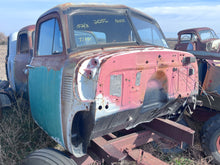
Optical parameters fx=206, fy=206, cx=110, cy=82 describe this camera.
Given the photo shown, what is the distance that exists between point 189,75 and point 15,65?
144 inches

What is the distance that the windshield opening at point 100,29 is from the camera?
2.69 m

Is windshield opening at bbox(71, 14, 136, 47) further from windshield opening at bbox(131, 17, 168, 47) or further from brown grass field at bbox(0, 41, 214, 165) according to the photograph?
brown grass field at bbox(0, 41, 214, 165)

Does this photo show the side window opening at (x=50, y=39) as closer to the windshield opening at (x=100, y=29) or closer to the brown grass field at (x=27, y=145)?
the windshield opening at (x=100, y=29)

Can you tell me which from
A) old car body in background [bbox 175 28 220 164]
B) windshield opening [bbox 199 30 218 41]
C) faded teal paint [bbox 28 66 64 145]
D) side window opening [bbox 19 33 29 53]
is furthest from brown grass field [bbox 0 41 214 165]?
windshield opening [bbox 199 30 218 41]

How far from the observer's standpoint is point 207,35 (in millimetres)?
11664

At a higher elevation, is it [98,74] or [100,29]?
[100,29]

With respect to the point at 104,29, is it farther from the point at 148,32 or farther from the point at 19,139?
the point at 19,139

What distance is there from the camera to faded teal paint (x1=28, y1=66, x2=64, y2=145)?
2438 millimetres

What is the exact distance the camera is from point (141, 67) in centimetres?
232

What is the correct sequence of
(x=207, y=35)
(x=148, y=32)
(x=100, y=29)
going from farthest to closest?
(x=207, y=35) < (x=148, y=32) < (x=100, y=29)

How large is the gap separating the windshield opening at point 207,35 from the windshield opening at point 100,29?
980 centimetres

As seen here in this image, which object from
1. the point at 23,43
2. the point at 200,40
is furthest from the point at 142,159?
the point at 200,40

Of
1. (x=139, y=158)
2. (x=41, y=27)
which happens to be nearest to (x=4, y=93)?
(x=41, y=27)

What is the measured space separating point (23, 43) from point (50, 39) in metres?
2.03
